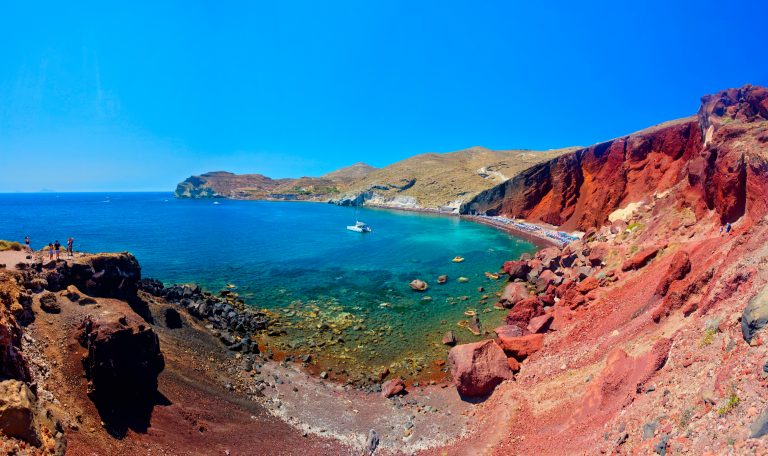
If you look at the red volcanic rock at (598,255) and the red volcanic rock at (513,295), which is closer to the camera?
the red volcanic rock at (598,255)

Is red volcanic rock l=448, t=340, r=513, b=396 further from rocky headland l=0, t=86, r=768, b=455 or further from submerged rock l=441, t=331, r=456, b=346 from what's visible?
submerged rock l=441, t=331, r=456, b=346

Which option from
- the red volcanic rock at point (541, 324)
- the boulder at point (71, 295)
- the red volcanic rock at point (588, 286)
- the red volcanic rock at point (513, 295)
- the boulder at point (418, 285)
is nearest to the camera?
the boulder at point (71, 295)

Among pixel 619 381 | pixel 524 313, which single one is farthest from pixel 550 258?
pixel 619 381

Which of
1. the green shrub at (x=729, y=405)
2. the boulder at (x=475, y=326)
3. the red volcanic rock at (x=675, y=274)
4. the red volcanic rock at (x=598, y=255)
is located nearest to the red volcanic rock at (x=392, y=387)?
the boulder at (x=475, y=326)

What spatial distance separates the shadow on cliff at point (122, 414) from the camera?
1407 centimetres

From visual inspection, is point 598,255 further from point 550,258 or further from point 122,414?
point 122,414

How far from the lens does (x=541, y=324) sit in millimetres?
26250

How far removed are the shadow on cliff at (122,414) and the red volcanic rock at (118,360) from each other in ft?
0.14

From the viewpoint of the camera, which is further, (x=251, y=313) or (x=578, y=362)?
(x=251, y=313)

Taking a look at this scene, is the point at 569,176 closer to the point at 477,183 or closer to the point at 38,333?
the point at 477,183

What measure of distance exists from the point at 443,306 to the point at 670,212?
2212cm

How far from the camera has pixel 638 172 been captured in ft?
202

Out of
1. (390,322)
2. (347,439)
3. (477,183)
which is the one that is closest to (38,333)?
(347,439)

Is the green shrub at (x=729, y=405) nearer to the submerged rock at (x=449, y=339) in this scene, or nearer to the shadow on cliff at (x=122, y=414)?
the shadow on cliff at (x=122, y=414)
